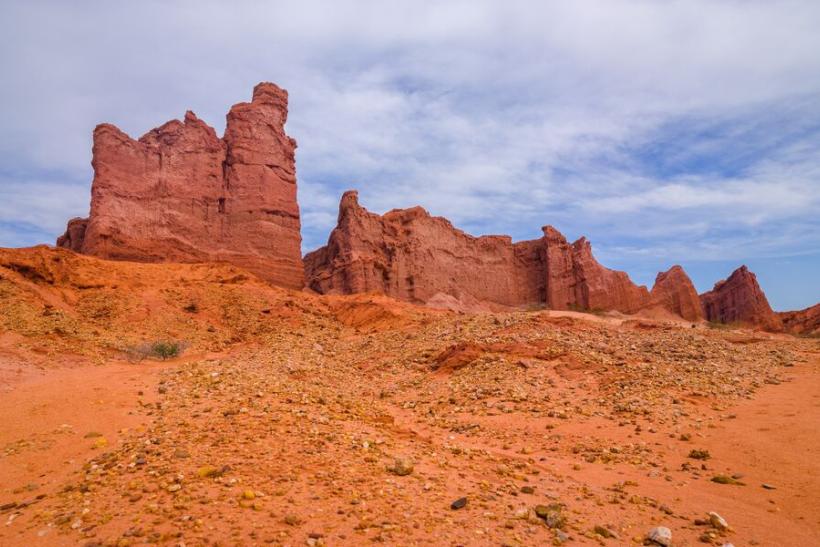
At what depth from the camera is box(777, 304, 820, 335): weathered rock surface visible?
5328 centimetres

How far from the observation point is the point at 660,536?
4.37 meters

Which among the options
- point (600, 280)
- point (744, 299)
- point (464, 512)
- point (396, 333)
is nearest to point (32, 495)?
point (464, 512)

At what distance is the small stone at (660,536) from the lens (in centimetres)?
433

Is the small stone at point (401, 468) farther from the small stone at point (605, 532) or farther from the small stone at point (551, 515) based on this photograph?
the small stone at point (605, 532)

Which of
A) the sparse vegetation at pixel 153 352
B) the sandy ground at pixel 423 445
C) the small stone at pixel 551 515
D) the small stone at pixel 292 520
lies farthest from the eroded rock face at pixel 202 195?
the small stone at pixel 551 515

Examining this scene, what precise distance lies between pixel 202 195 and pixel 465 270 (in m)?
27.7

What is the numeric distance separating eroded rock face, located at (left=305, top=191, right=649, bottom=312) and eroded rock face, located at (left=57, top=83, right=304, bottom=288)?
289 inches

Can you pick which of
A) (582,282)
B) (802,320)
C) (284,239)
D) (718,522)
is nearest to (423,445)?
(718,522)

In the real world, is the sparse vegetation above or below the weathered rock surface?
below

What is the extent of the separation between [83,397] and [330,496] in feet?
18.7

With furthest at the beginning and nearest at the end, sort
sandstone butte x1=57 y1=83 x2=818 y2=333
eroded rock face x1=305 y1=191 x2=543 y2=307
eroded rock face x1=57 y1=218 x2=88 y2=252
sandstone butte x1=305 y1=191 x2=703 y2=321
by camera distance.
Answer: sandstone butte x1=305 y1=191 x2=703 y2=321, eroded rock face x1=305 y1=191 x2=543 y2=307, eroded rock face x1=57 y1=218 x2=88 y2=252, sandstone butte x1=57 y1=83 x2=818 y2=333

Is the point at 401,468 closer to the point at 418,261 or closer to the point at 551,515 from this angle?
the point at 551,515

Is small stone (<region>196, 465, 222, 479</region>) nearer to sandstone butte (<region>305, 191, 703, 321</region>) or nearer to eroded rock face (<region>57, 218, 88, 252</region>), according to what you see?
eroded rock face (<region>57, 218, 88, 252</region>)

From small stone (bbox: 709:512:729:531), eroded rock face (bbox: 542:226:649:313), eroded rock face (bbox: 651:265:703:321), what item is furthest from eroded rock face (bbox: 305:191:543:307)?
small stone (bbox: 709:512:729:531)
